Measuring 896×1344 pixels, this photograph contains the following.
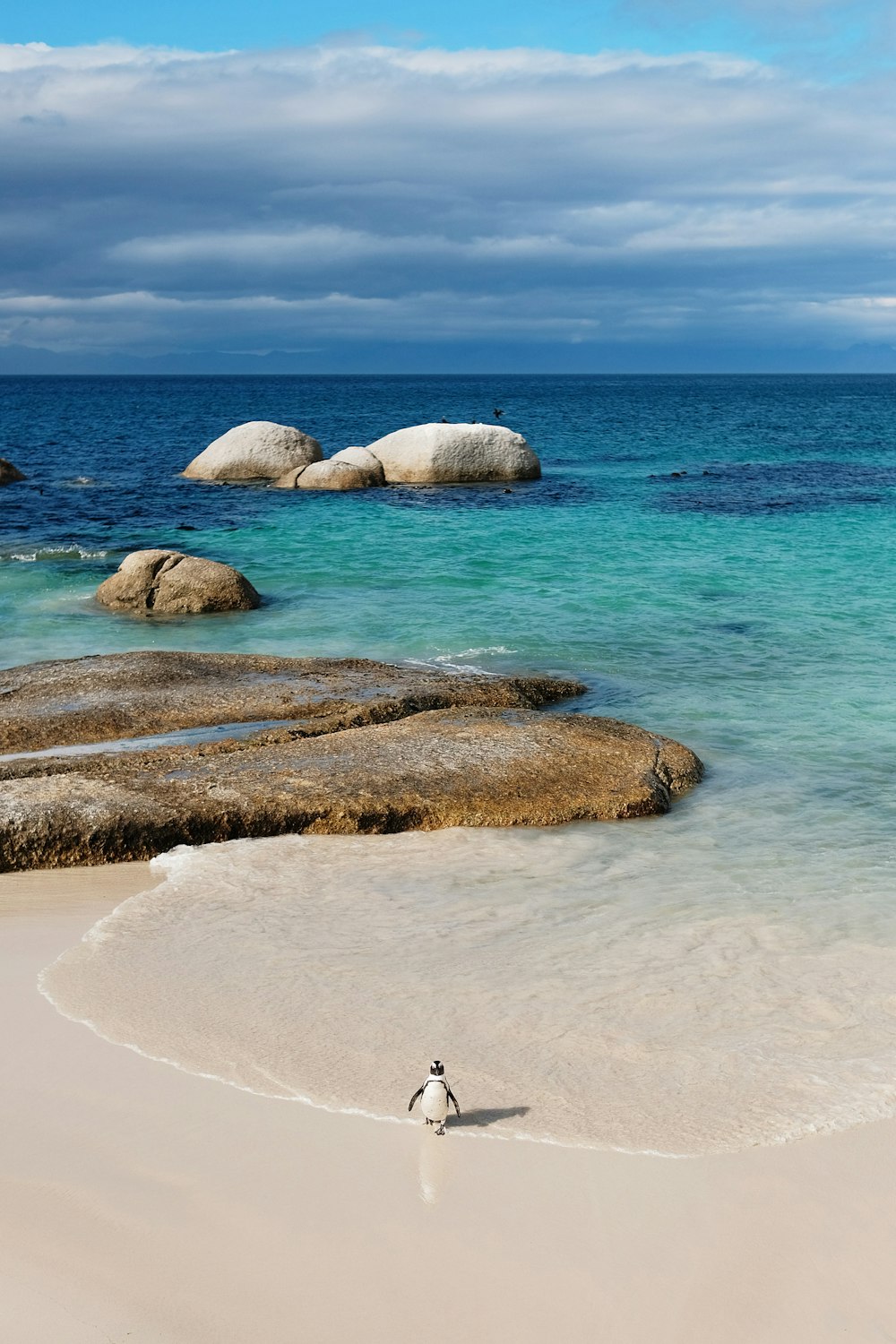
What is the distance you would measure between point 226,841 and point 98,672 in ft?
15.2

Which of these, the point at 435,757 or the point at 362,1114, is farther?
the point at 435,757

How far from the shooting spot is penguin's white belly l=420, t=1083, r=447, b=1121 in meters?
5.67

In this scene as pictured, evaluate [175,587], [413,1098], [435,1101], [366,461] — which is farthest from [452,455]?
[435,1101]

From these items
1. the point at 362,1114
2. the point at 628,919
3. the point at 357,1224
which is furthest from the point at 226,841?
the point at 357,1224

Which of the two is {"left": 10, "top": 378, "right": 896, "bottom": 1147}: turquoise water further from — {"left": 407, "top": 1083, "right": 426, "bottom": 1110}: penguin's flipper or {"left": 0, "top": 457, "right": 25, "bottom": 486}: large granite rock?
{"left": 0, "top": 457, "right": 25, "bottom": 486}: large granite rock

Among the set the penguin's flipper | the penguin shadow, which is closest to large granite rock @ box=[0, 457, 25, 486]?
the penguin's flipper

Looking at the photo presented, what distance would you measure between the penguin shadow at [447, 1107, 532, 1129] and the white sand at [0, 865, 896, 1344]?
0.44 ft

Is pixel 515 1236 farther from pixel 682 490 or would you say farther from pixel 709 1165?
pixel 682 490

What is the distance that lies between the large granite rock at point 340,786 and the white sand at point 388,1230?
3452mm

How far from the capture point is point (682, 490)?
3738 centimetres

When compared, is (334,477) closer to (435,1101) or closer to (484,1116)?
(484,1116)

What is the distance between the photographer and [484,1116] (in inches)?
237

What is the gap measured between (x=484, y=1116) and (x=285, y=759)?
17.9ft

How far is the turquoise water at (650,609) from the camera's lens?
33.0 ft
